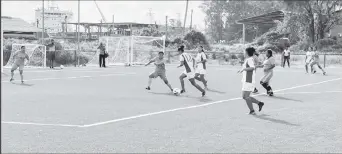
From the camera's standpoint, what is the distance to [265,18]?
55.0m

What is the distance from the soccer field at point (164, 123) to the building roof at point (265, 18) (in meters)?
39.4

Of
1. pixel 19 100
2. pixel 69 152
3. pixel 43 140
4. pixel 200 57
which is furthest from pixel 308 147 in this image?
pixel 200 57

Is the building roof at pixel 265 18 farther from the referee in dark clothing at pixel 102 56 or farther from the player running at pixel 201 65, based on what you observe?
the player running at pixel 201 65

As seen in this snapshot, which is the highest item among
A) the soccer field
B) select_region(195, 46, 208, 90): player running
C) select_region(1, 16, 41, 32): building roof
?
select_region(1, 16, 41, 32): building roof

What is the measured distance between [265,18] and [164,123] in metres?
47.8

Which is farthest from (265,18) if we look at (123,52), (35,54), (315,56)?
(35,54)

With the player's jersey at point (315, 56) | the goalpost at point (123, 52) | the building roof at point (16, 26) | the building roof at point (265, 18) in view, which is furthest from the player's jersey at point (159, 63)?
the building roof at point (16, 26)

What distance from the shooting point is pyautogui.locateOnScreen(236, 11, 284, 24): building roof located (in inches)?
2110

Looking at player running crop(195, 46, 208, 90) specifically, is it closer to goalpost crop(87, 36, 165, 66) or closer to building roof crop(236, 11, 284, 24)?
goalpost crop(87, 36, 165, 66)

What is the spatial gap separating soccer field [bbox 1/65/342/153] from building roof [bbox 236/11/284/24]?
39.4m

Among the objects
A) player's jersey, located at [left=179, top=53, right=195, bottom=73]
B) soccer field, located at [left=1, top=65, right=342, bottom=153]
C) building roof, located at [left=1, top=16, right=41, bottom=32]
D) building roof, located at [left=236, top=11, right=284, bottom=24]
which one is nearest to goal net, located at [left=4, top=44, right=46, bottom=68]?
soccer field, located at [left=1, top=65, right=342, bottom=153]

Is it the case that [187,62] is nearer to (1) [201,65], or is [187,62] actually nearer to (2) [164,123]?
(1) [201,65]

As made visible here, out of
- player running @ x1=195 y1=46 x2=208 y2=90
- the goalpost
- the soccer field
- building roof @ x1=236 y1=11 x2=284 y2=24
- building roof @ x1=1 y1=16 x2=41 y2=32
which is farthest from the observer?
building roof @ x1=1 y1=16 x2=41 y2=32

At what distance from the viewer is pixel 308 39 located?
4981cm
